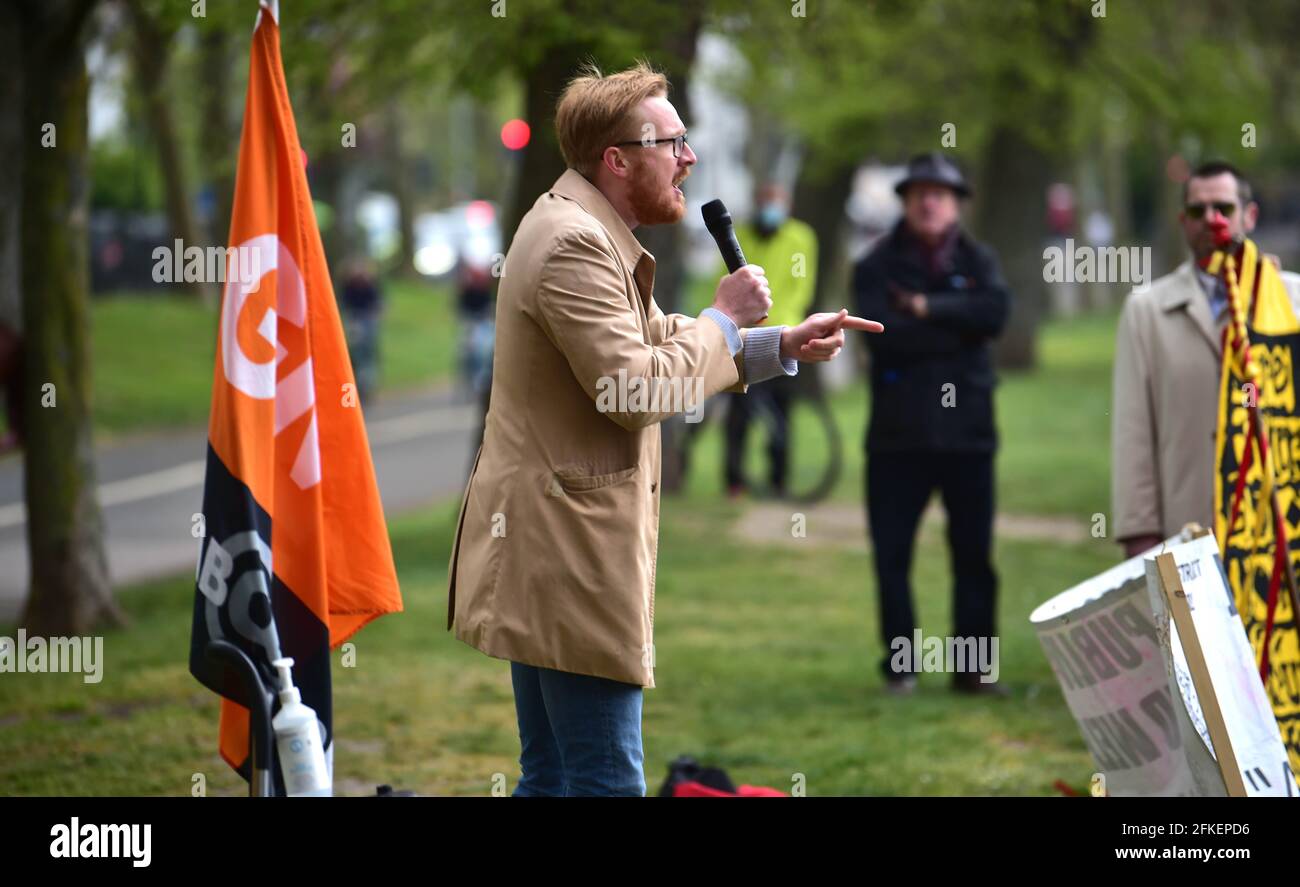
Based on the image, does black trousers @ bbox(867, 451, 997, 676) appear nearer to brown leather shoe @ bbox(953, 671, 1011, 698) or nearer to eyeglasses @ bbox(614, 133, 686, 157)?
brown leather shoe @ bbox(953, 671, 1011, 698)

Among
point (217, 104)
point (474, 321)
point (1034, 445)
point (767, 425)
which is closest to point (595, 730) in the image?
point (767, 425)

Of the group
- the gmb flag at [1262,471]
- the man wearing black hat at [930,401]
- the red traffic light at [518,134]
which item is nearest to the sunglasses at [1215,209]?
Answer: the gmb flag at [1262,471]

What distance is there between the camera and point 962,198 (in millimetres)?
8094

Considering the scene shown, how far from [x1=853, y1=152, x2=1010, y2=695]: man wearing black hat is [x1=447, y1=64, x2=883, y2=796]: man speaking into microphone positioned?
3.81 m

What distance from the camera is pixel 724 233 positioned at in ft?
13.5

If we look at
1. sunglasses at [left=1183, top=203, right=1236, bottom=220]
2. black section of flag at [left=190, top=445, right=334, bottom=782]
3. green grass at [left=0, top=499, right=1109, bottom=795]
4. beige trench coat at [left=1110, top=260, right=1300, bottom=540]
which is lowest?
green grass at [left=0, top=499, right=1109, bottom=795]

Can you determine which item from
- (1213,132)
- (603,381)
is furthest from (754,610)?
(1213,132)

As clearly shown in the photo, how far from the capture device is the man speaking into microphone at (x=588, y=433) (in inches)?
152

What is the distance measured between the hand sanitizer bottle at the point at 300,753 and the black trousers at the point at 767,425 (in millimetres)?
10475

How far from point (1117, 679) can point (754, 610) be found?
195 inches

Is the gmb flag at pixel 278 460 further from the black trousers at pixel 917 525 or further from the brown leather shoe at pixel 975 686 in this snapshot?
the brown leather shoe at pixel 975 686

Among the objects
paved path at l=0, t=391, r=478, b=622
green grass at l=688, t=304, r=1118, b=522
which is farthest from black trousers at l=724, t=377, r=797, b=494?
paved path at l=0, t=391, r=478, b=622

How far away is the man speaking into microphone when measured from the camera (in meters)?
3.86
